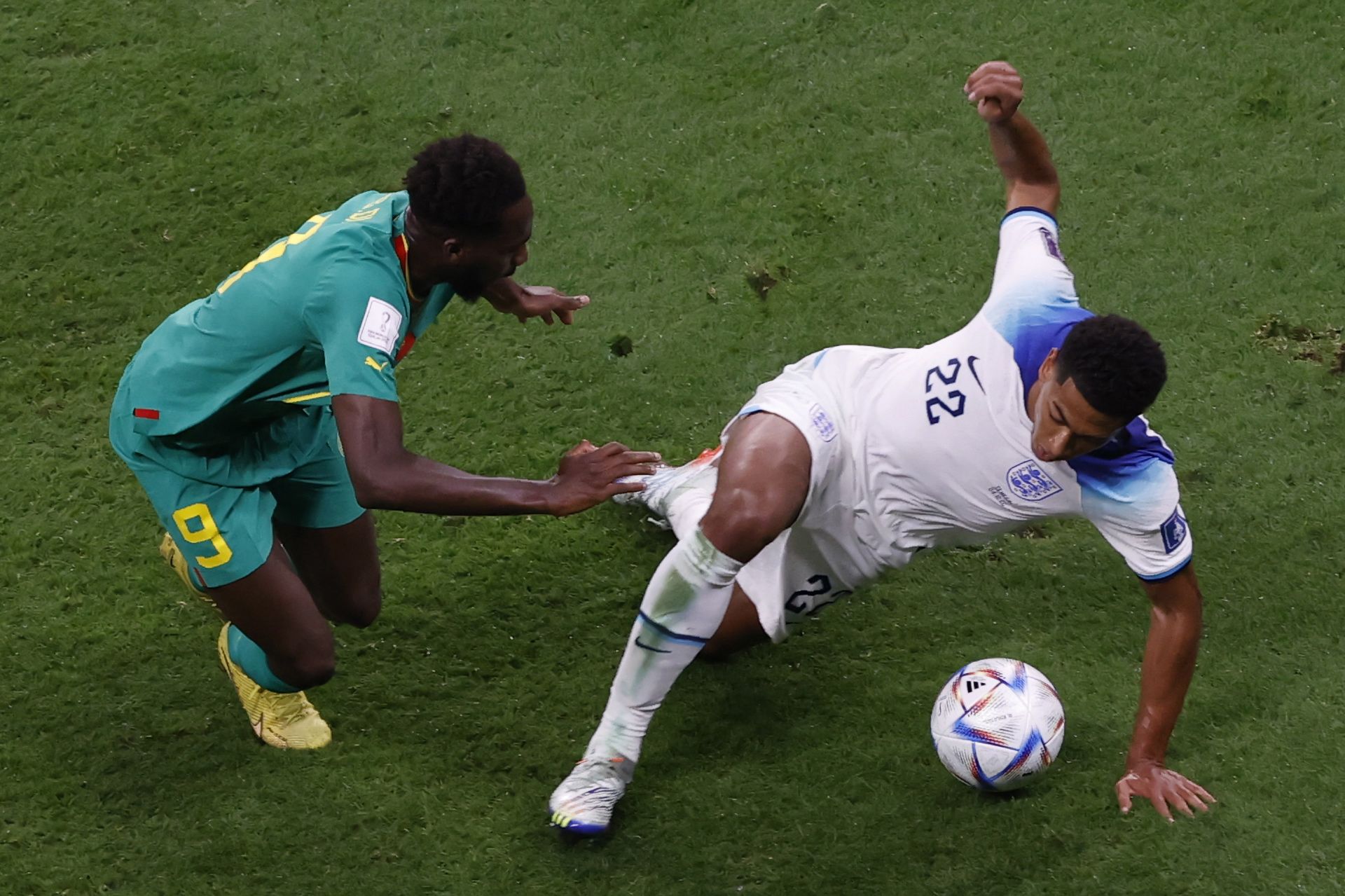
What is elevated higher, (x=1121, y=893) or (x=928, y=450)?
(x=928, y=450)

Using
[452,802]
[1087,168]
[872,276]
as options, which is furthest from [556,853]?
[1087,168]

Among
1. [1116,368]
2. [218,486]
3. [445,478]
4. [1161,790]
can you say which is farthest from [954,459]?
[218,486]

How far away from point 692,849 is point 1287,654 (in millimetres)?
2018

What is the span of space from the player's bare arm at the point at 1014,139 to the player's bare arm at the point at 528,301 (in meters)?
1.30

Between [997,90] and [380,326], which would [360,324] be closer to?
[380,326]

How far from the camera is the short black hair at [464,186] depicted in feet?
11.0

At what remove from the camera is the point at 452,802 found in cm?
424

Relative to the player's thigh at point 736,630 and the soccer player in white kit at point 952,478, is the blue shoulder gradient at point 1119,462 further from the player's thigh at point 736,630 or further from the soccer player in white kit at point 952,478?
the player's thigh at point 736,630

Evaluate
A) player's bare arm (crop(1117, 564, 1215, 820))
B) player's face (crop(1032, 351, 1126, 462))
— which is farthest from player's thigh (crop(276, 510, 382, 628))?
player's bare arm (crop(1117, 564, 1215, 820))

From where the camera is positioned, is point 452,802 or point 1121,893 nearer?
point 1121,893

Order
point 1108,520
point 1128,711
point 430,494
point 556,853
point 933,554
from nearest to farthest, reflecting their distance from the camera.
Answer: point 430,494, point 1108,520, point 556,853, point 1128,711, point 933,554

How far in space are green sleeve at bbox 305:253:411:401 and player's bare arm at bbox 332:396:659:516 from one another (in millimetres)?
52

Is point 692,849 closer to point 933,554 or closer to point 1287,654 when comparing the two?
point 933,554

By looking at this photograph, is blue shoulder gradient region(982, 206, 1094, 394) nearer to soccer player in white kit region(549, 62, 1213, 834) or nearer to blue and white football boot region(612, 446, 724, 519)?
soccer player in white kit region(549, 62, 1213, 834)
